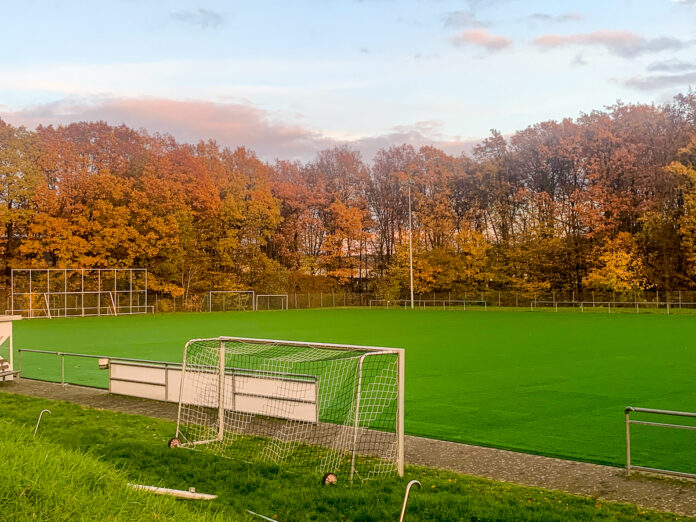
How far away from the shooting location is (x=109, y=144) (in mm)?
62750

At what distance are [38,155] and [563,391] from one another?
52.3 meters

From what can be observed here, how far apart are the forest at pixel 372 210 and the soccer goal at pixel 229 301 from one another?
2352mm

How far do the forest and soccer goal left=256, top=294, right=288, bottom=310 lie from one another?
2332 mm

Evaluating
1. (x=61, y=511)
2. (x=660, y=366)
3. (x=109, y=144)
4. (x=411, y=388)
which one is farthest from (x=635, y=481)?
(x=109, y=144)

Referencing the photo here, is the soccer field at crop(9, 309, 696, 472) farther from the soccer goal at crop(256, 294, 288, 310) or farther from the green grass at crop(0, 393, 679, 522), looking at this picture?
the soccer goal at crop(256, 294, 288, 310)

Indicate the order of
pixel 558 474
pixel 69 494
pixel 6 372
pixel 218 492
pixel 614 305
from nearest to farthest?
pixel 69 494, pixel 218 492, pixel 558 474, pixel 6 372, pixel 614 305

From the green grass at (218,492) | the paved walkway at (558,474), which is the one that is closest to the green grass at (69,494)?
the green grass at (218,492)

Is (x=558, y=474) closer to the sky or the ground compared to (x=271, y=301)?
closer to the sky

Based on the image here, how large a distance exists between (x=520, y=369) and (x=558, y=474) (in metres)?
11.0

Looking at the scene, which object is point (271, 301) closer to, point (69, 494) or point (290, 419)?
point (290, 419)

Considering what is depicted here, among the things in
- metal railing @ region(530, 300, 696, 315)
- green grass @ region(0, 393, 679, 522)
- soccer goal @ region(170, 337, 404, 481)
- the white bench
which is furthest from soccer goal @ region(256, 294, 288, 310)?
green grass @ region(0, 393, 679, 522)

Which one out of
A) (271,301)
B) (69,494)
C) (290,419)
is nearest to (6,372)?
(290,419)

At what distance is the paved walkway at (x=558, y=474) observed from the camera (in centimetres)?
725

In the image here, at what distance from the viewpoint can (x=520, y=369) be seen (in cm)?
1898
